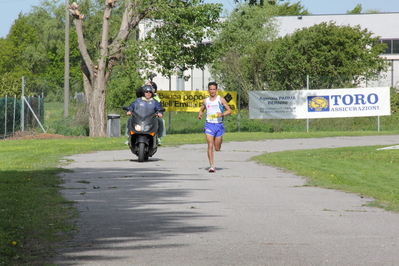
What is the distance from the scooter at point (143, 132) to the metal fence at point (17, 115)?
12898 millimetres

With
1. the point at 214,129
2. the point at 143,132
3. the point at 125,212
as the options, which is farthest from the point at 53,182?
the point at 143,132

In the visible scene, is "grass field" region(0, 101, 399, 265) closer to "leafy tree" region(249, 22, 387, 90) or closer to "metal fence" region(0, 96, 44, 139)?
"metal fence" region(0, 96, 44, 139)

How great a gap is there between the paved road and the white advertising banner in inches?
618

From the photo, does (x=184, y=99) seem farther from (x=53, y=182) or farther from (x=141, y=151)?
(x=53, y=182)

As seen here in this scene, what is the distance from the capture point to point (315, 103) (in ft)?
93.8

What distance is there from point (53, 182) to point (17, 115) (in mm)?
19445

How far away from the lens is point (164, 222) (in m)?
7.07

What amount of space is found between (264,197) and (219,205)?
1027mm

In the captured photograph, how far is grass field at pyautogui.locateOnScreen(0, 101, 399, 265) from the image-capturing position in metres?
5.99

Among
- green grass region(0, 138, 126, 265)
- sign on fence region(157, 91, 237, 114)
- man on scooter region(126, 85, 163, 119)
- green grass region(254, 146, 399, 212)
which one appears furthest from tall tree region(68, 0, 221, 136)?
green grass region(0, 138, 126, 265)

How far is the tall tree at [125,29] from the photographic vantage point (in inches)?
1022

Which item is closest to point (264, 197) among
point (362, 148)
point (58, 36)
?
point (362, 148)

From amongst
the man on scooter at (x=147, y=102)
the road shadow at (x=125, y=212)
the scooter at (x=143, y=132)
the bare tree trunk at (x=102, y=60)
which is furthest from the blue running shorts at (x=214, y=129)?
the bare tree trunk at (x=102, y=60)

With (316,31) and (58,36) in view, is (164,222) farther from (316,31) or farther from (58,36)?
(58,36)
